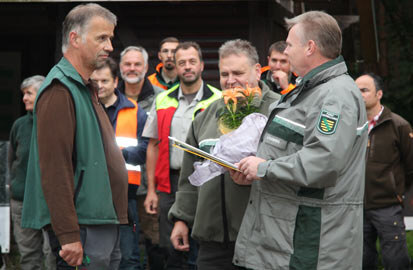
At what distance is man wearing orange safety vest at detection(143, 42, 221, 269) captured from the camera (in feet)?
22.0

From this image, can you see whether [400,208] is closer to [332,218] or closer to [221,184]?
[221,184]

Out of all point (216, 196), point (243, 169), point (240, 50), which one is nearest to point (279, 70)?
point (240, 50)

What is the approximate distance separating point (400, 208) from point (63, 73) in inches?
183

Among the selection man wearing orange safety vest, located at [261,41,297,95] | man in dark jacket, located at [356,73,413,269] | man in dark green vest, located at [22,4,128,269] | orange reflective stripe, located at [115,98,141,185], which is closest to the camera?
man in dark green vest, located at [22,4,128,269]

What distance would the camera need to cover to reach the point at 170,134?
265 inches

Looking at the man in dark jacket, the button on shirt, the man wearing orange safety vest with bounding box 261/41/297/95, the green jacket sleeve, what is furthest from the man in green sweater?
the green jacket sleeve

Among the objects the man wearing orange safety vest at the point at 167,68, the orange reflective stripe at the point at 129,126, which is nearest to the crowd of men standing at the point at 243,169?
the orange reflective stripe at the point at 129,126

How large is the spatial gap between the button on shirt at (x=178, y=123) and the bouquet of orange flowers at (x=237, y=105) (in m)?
2.36

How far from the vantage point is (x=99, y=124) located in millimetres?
3945

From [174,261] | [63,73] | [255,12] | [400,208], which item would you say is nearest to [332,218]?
[63,73]

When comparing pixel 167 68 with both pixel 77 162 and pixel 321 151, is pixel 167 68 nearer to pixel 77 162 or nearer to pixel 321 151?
pixel 77 162

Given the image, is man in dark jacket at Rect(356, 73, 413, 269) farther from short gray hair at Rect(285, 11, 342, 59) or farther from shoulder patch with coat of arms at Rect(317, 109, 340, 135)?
shoulder patch with coat of arms at Rect(317, 109, 340, 135)

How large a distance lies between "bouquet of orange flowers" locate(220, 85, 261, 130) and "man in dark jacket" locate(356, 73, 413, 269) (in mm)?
3434

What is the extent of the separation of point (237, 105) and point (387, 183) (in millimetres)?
3536
